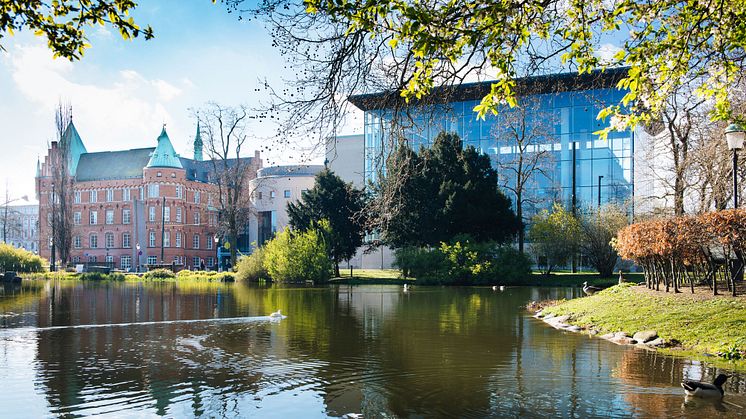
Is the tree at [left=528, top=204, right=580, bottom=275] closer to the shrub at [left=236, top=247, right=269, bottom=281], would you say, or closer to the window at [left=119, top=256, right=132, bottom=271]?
the shrub at [left=236, top=247, right=269, bottom=281]

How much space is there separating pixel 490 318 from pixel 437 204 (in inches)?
1061

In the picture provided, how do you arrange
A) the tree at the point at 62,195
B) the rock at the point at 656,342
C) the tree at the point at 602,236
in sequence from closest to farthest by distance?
the rock at the point at 656,342
the tree at the point at 602,236
the tree at the point at 62,195

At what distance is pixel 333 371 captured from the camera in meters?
11.1

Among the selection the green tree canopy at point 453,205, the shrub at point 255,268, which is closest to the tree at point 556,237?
the green tree canopy at point 453,205

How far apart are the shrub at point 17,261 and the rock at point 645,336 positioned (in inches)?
2178

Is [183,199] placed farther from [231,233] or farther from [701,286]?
[701,286]

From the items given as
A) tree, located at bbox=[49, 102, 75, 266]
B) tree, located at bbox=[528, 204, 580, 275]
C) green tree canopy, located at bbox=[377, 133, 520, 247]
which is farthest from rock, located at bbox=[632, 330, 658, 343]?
tree, located at bbox=[49, 102, 75, 266]

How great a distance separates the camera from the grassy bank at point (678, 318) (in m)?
12.4

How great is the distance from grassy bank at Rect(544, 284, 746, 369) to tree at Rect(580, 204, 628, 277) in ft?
76.1

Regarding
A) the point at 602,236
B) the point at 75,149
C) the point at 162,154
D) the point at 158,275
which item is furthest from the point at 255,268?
the point at 75,149

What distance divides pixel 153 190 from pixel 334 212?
4152cm

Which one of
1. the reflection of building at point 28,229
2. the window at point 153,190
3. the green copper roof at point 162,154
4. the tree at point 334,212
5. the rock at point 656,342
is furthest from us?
the reflection of building at point 28,229

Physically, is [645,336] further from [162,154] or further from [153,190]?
[153,190]

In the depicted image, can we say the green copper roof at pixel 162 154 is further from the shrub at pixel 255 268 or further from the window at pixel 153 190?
the shrub at pixel 255 268
